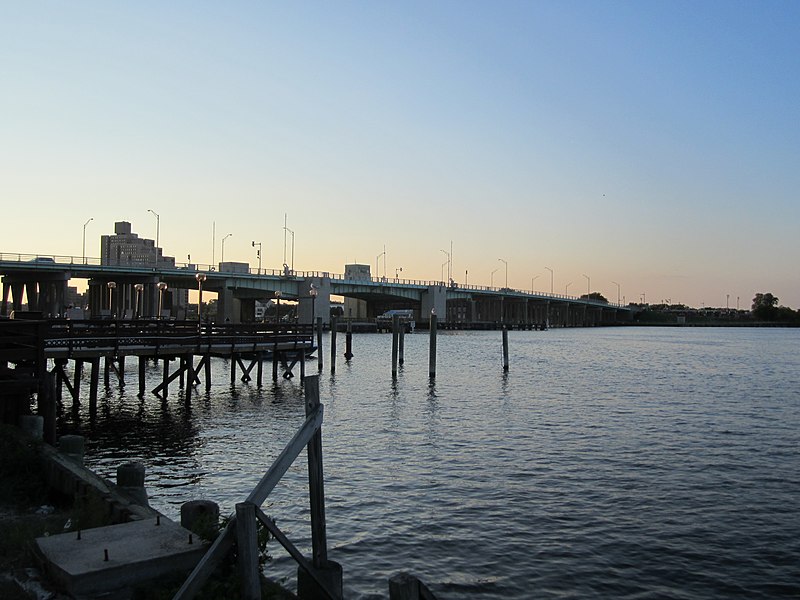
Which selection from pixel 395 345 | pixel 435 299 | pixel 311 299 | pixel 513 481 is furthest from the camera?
pixel 435 299

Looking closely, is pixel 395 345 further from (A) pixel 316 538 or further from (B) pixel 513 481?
(A) pixel 316 538

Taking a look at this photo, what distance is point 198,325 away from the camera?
36750mm

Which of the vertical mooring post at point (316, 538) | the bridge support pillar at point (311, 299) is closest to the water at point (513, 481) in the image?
the vertical mooring post at point (316, 538)

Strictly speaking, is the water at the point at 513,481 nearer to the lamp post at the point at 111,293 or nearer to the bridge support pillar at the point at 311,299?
the lamp post at the point at 111,293

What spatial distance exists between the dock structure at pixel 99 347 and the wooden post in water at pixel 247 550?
11.6m

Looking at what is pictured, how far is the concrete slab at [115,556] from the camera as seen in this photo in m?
7.66

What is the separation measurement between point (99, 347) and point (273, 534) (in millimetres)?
26119

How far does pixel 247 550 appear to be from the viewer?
7.79 metres

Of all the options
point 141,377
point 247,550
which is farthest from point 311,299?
point 247,550

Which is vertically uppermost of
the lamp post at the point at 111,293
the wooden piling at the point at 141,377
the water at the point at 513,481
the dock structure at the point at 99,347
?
the lamp post at the point at 111,293

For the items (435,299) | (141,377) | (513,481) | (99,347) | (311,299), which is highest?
(435,299)

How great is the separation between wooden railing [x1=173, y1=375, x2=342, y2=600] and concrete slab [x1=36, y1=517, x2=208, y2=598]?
620mm

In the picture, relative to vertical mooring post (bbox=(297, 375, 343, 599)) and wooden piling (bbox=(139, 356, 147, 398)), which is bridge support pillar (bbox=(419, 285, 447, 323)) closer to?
wooden piling (bbox=(139, 356, 147, 398))

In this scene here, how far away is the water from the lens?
41.5 feet
